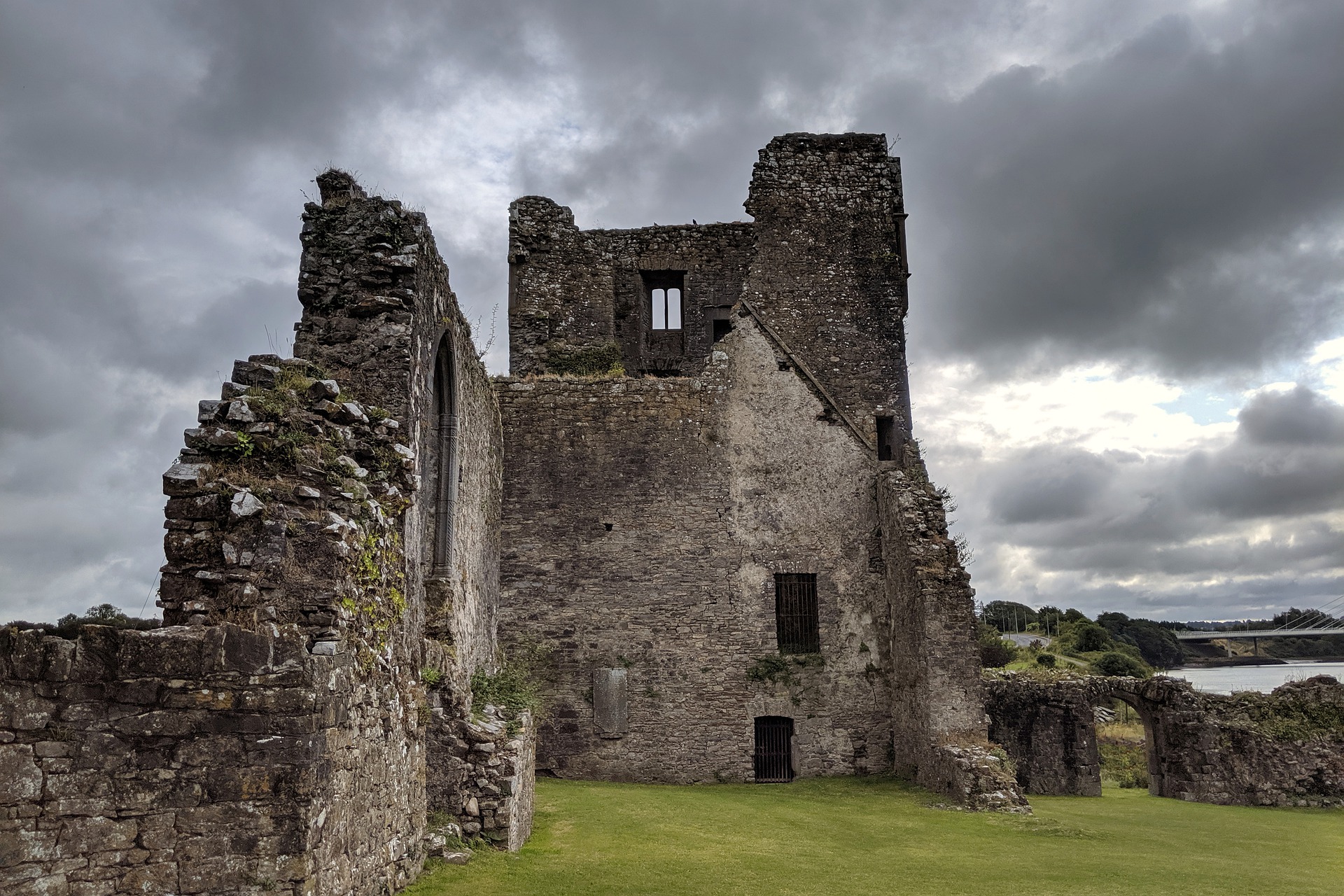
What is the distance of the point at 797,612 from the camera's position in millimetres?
14992

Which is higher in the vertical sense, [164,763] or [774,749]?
[164,763]

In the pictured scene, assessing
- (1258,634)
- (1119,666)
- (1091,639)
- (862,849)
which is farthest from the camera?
(1258,634)

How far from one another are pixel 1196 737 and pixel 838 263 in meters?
11.3

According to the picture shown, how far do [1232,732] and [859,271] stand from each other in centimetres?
1117

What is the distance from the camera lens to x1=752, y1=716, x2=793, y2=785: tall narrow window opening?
47.2 feet

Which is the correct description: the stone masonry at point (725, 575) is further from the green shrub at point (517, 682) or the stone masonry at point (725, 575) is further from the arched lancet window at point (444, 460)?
the arched lancet window at point (444, 460)

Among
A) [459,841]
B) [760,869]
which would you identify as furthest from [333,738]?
[760,869]

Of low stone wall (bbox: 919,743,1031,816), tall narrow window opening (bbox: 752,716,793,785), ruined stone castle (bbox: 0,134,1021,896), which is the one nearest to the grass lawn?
low stone wall (bbox: 919,743,1031,816)

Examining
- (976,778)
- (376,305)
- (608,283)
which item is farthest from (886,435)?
(376,305)

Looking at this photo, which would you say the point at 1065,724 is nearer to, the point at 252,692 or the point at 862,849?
the point at 862,849

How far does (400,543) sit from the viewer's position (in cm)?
703

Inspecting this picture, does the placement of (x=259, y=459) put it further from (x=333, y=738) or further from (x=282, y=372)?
(x=333, y=738)

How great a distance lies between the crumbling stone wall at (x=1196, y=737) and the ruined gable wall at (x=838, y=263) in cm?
592

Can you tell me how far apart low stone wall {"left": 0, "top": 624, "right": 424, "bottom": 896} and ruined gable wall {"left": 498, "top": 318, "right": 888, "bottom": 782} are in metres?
9.48
